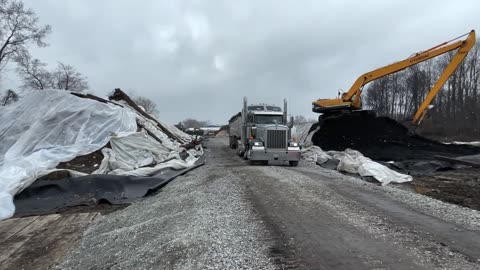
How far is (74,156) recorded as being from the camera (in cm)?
1582

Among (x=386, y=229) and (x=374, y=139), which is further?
(x=374, y=139)

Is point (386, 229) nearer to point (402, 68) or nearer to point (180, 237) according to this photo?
point (180, 237)

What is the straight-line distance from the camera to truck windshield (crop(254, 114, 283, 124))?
19703 mm

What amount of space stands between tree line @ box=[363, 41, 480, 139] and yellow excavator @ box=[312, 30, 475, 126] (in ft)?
39.3

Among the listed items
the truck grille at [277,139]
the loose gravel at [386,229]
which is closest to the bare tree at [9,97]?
the truck grille at [277,139]

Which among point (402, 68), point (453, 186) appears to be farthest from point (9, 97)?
point (453, 186)

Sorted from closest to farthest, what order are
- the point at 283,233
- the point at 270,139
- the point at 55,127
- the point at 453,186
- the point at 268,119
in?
the point at 283,233 → the point at 453,186 → the point at 55,127 → the point at 270,139 → the point at 268,119

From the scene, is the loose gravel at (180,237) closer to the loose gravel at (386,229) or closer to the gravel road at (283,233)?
the gravel road at (283,233)

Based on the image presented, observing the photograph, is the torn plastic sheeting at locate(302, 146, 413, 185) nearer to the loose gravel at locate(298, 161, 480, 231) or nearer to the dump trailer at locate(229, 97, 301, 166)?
the dump trailer at locate(229, 97, 301, 166)

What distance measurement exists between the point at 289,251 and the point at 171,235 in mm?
2066

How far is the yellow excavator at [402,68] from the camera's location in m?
22.8

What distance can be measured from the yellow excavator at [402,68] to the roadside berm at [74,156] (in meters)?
10.2

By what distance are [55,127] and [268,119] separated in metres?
10.1

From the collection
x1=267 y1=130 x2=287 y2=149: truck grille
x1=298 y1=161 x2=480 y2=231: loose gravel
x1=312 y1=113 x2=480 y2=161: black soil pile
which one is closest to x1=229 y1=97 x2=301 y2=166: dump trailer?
x1=267 y1=130 x2=287 y2=149: truck grille
